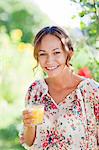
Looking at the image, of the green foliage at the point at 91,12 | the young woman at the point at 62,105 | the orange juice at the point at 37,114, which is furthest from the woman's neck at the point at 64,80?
the green foliage at the point at 91,12

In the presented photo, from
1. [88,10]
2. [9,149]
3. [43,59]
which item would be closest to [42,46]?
[43,59]

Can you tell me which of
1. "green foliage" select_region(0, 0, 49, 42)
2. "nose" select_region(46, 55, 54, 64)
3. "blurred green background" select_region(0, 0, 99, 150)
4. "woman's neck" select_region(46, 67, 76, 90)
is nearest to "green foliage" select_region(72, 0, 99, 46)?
"woman's neck" select_region(46, 67, 76, 90)

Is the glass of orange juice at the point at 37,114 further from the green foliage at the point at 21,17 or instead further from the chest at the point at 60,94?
the green foliage at the point at 21,17

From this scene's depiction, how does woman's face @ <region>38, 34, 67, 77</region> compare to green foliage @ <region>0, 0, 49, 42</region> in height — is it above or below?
below

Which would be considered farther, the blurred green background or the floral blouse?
the blurred green background

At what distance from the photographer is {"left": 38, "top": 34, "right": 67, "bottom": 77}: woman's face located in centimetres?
281

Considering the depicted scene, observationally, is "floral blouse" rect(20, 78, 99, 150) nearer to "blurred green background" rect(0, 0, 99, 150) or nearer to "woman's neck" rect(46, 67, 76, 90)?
"woman's neck" rect(46, 67, 76, 90)

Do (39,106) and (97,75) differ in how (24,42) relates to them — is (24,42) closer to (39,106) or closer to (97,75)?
(97,75)

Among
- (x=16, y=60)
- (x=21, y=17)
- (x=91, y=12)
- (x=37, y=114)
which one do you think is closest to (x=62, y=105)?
(x=37, y=114)

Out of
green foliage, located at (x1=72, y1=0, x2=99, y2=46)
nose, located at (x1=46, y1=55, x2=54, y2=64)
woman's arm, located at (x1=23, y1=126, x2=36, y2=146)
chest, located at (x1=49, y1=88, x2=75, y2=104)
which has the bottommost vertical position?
woman's arm, located at (x1=23, y1=126, x2=36, y2=146)

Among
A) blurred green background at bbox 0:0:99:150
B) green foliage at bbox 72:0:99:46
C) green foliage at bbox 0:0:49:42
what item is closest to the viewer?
green foliage at bbox 72:0:99:46

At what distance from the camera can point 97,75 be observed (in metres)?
4.61

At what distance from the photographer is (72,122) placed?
2.85 m

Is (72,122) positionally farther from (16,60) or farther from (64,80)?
(16,60)
